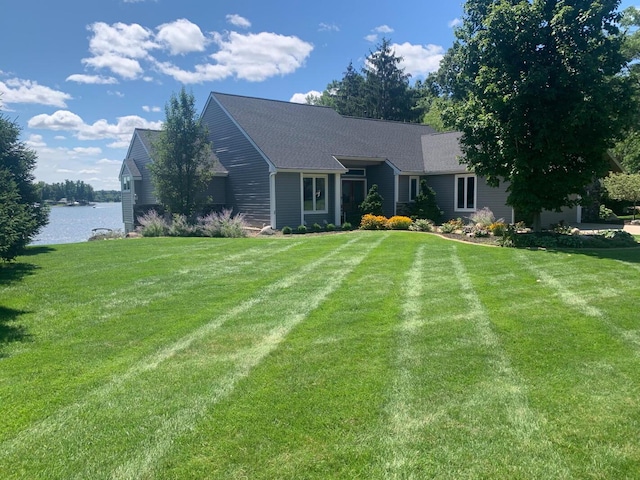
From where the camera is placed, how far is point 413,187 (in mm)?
22297

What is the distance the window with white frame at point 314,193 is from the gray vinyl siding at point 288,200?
1.23ft

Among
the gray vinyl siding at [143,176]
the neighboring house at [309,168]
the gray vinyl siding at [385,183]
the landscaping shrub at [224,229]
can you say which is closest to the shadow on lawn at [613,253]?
the neighboring house at [309,168]

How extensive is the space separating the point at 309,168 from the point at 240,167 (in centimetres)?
387

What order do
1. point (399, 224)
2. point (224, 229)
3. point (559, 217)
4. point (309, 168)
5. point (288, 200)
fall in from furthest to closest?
point (559, 217) < point (288, 200) < point (309, 168) < point (399, 224) < point (224, 229)

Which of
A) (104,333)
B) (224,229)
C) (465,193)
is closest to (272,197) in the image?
(224,229)

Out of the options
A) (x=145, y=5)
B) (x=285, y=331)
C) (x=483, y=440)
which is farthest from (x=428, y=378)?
(x=145, y=5)

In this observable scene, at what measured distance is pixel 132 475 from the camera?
2.68 metres

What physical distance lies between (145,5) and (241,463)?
64.3 feet

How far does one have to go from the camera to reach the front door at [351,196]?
2158 centimetres

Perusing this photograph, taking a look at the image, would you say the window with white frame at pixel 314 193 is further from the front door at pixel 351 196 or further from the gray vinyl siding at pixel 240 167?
the front door at pixel 351 196

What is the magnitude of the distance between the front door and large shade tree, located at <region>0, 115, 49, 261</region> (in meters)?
12.7

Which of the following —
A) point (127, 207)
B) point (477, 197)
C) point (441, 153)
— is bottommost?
point (127, 207)

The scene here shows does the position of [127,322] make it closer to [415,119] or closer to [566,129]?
[566,129]

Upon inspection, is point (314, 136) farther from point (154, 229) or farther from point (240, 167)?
point (154, 229)
